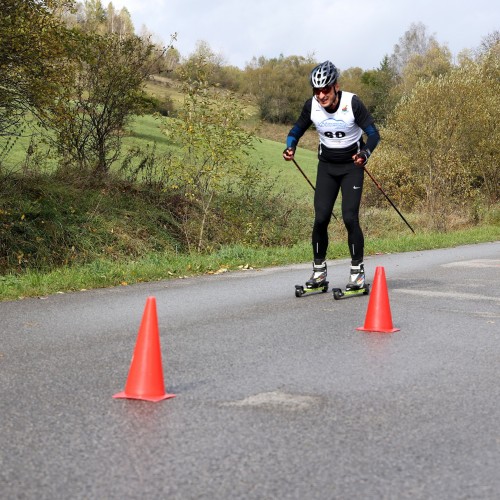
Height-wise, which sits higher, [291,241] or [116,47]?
[116,47]

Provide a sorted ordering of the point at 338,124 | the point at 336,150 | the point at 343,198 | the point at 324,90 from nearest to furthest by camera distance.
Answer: the point at 324,90
the point at 338,124
the point at 336,150
the point at 343,198

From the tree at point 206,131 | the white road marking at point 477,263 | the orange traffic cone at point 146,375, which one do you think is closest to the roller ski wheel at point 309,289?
the orange traffic cone at point 146,375

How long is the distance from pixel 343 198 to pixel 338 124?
0.85m

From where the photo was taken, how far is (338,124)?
9352 mm

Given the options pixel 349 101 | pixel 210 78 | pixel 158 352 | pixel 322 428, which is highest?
pixel 210 78

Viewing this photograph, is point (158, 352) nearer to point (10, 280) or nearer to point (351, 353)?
point (351, 353)

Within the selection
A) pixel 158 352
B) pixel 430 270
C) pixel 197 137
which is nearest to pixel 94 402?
pixel 158 352

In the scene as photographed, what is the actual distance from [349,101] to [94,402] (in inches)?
206

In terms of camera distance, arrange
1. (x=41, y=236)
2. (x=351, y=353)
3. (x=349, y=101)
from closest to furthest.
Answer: (x=351, y=353) → (x=349, y=101) → (x=41, y=236)

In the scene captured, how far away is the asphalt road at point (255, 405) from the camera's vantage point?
3764 millimetres

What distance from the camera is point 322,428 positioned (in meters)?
4.55

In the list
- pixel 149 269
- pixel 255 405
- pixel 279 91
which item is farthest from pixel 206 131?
pixel 279 91

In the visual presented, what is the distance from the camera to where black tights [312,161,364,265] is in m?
9.60

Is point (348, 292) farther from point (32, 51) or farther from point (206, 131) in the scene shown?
point (206, 131)
